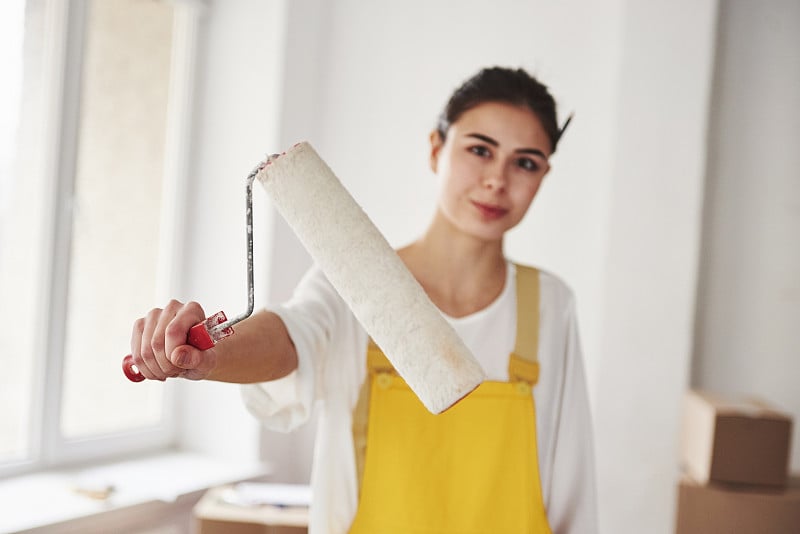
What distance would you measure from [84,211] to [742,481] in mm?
1883

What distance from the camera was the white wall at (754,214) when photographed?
6.79ft

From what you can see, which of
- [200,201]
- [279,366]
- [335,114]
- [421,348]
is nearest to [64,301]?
[200,201]

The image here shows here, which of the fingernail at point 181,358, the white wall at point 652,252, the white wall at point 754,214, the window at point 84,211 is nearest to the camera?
the fingernail at point 181,358

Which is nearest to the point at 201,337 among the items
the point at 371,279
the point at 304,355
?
the point at 371,279

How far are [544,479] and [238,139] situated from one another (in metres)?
1.50

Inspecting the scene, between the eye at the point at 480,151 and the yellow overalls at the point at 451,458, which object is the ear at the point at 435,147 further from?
the yellow overalls at the point at 451,458

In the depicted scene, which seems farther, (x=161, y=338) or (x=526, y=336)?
(x=526, y=336)

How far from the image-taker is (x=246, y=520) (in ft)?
5.20

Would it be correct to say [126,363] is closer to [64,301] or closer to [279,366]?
[279,366]

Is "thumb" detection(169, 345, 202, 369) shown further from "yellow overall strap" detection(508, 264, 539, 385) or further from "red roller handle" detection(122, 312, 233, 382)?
"yellow overall strap" detection(508, 264, 539, 385)

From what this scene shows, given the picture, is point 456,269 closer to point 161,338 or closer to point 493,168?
point 493,168

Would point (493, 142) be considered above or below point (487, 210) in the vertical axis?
above

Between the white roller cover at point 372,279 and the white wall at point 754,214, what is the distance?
66.2 inches

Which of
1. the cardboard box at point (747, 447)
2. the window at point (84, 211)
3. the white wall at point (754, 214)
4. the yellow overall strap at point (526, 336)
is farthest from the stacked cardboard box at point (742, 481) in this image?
the window at point (84, 211)
